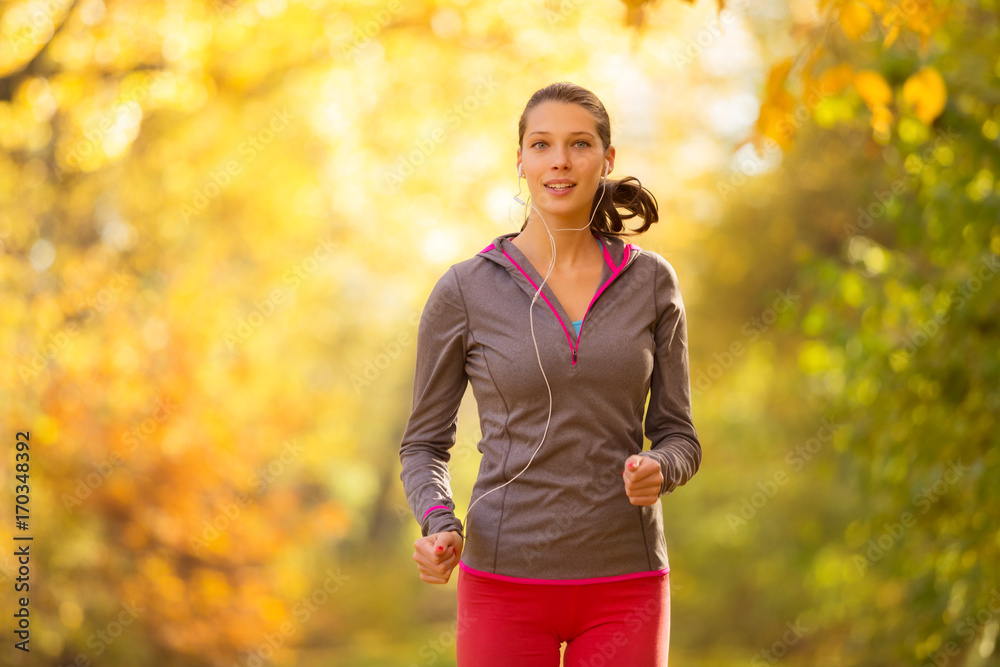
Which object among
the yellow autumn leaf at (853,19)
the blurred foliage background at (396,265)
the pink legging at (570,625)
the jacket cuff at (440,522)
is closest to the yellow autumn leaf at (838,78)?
the yellow autumn leaf at (853,19)

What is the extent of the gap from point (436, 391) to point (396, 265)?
7655mm

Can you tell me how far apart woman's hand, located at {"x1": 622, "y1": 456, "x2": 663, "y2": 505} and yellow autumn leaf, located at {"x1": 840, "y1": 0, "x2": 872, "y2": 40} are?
116 cm

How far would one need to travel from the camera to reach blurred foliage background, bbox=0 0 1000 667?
3.60m

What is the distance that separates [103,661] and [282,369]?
10.0 ft

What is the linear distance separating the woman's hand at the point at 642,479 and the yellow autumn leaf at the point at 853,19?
3.82 ft

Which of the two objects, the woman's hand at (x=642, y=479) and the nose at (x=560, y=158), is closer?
the woman's hand at (x=642, y=479)

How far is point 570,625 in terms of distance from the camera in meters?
1.72

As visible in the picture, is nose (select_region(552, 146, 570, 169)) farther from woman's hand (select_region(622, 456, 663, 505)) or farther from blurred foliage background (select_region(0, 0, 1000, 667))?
blurred foliage background (select_region(0, 0, 1000, 667))

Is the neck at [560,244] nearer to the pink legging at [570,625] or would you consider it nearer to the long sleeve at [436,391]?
the long sleeve at [436,391]

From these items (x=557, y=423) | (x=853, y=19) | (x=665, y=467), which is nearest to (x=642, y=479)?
(x=665, y=467)

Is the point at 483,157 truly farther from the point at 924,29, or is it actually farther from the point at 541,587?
the point at 541,587

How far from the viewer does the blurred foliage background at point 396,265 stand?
360 centimetres

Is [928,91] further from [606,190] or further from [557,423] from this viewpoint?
[557,423]

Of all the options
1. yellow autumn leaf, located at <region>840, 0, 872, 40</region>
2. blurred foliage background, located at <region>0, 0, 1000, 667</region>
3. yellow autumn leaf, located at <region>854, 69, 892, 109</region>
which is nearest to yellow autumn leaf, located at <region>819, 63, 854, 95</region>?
yellow autumn leaf, located at <region>854, 69, 892, 109</region>
